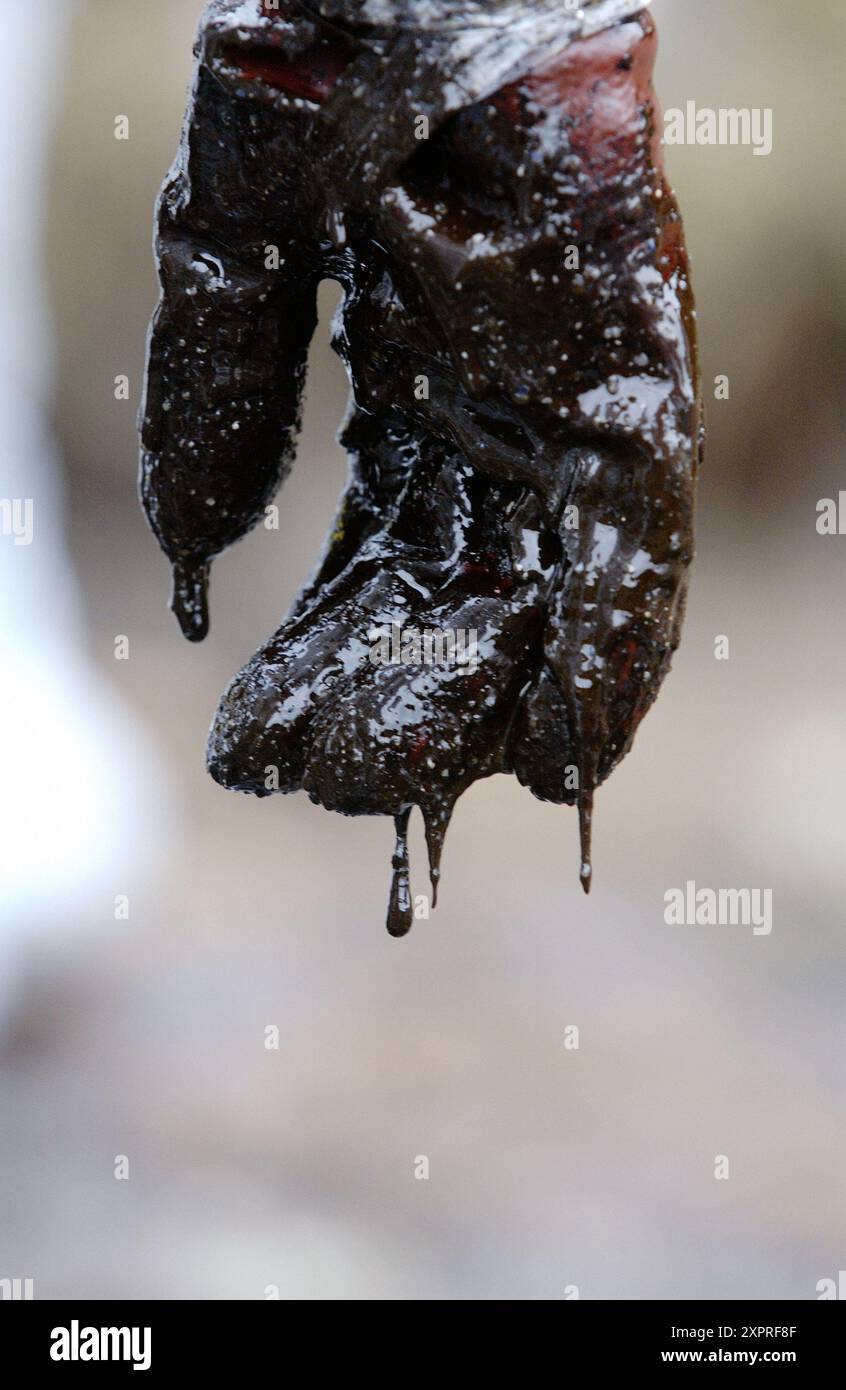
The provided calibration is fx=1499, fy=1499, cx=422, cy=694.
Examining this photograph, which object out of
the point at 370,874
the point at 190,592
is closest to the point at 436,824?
the point at 190,592

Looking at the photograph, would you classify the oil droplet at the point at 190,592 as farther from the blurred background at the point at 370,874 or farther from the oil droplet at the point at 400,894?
the blurred background at the point at 370,874

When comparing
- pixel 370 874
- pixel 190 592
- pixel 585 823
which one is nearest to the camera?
pixel 585 823

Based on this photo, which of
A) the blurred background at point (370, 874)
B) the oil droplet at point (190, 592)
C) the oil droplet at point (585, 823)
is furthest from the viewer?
the blurred background at point (370, 874)

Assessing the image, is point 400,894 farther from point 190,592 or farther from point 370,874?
point 370,874

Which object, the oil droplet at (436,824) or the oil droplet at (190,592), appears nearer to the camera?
the oil droplet at (436,824)

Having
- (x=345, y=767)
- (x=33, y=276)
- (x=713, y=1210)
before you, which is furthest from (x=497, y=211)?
(x=33, y=276)

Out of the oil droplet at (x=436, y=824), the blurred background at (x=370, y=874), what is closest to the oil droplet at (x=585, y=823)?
the oil droplet at (x=436, y=824)

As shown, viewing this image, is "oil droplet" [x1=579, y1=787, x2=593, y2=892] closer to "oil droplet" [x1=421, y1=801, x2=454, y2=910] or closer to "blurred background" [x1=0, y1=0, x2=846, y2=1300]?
"oil droplet" [x1=421, y1=801, x2=454, y2=910]

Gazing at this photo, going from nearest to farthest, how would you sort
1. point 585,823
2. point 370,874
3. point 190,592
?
point 585,823
point 190,592
point 370,874

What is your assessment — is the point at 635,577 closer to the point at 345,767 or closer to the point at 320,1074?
the point at 345,767

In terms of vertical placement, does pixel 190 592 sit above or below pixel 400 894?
above
